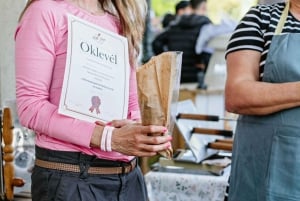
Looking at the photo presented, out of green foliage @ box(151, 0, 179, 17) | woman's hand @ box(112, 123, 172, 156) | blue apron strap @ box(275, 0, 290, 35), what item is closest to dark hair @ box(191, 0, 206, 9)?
blue apron strap @ box(275, 0, 290, 35)

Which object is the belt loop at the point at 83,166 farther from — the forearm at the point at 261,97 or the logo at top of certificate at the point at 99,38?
the forearm at the point at 261,97

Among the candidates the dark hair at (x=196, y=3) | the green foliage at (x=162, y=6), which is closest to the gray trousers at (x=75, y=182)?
the dark hair at (x=196, y=3)

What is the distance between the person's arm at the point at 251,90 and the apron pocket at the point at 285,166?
69 millimetres

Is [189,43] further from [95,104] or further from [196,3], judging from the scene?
[95,104]

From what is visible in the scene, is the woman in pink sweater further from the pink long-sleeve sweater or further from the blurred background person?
the blurred background person

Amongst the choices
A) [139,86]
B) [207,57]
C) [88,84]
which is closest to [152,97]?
[139,86]

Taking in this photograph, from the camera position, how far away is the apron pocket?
124 cm

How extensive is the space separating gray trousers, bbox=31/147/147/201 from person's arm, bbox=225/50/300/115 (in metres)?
0.32

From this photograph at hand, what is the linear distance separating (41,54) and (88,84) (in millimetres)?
113

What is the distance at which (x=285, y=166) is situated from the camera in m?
1.26

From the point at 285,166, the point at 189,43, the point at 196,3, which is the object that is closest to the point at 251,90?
the point at 285,166

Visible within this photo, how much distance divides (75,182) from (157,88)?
308 mm

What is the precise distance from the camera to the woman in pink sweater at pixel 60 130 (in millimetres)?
1091

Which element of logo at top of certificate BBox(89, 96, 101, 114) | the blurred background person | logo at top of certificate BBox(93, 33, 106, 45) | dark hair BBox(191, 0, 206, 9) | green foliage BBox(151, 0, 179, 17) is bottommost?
logo at top of certificate BBox(89, 96, 101, 114)
